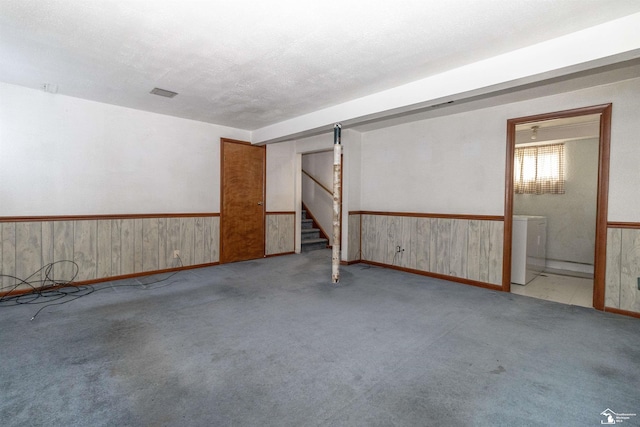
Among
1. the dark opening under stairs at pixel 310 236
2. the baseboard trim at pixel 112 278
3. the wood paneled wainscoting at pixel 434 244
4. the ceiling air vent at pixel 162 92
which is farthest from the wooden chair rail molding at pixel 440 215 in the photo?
the ceiling air vent at pixel 162 92

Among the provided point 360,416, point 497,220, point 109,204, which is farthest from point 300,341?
point 109,204

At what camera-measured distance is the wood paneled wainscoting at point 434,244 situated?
13.1 ft

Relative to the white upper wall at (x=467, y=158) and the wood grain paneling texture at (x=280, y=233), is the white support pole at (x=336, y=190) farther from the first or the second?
the wood grain paneling texture at (x=280, y=233)

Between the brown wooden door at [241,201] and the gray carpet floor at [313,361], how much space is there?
1.95m

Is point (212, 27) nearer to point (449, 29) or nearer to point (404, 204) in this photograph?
point (449, 29)

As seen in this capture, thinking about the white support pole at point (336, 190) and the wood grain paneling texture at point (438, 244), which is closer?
the wood grain paneling texture at point (438, 244)

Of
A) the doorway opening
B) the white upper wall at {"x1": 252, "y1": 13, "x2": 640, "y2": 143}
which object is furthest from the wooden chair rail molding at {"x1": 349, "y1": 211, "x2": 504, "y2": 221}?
the white upper wall at {"x1": 252, "y1": 13, "x2": 640, "y2": 143}

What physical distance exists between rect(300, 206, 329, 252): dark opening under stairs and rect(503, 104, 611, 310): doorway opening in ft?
12.4

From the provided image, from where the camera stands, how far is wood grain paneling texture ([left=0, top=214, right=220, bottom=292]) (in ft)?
11.6

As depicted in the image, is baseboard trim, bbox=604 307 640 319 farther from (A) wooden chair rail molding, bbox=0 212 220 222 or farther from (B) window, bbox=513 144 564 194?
(A) wooden chair rail molding, bbox=0 212 220 222

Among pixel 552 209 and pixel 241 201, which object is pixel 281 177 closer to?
pixel 241 201

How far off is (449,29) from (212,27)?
171 cm

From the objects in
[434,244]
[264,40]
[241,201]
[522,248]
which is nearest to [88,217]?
[241,201]

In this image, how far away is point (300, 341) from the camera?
2.38 metres
